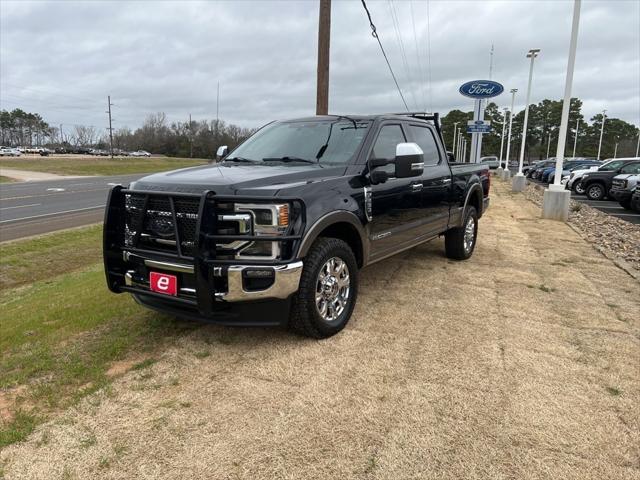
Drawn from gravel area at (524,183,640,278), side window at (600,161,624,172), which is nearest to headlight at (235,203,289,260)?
gravel area at (524,183,640,278)

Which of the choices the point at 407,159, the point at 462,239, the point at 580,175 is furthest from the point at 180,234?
the point at 580,175

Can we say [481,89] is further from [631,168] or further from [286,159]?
[286,159]

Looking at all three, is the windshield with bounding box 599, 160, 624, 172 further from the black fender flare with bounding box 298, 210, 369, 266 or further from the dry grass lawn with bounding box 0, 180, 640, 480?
the black fender flare with bounding box 298, 210, 369, 266

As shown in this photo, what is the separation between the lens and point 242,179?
3.66m

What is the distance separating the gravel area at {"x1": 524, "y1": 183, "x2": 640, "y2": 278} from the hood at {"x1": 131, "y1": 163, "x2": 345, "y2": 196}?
509 cm

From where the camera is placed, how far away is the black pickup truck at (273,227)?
3.38 metres

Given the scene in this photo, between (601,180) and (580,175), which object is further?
(580,175)

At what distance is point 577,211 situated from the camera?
13539mm

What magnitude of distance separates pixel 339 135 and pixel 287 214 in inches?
65.4

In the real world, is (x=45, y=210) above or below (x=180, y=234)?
below

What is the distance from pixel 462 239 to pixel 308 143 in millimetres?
3147

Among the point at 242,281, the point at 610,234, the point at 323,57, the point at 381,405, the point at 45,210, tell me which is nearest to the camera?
the point at 381,405

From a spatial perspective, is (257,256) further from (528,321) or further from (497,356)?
(528,321)

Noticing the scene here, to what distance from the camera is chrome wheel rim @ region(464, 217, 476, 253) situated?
7.07m
